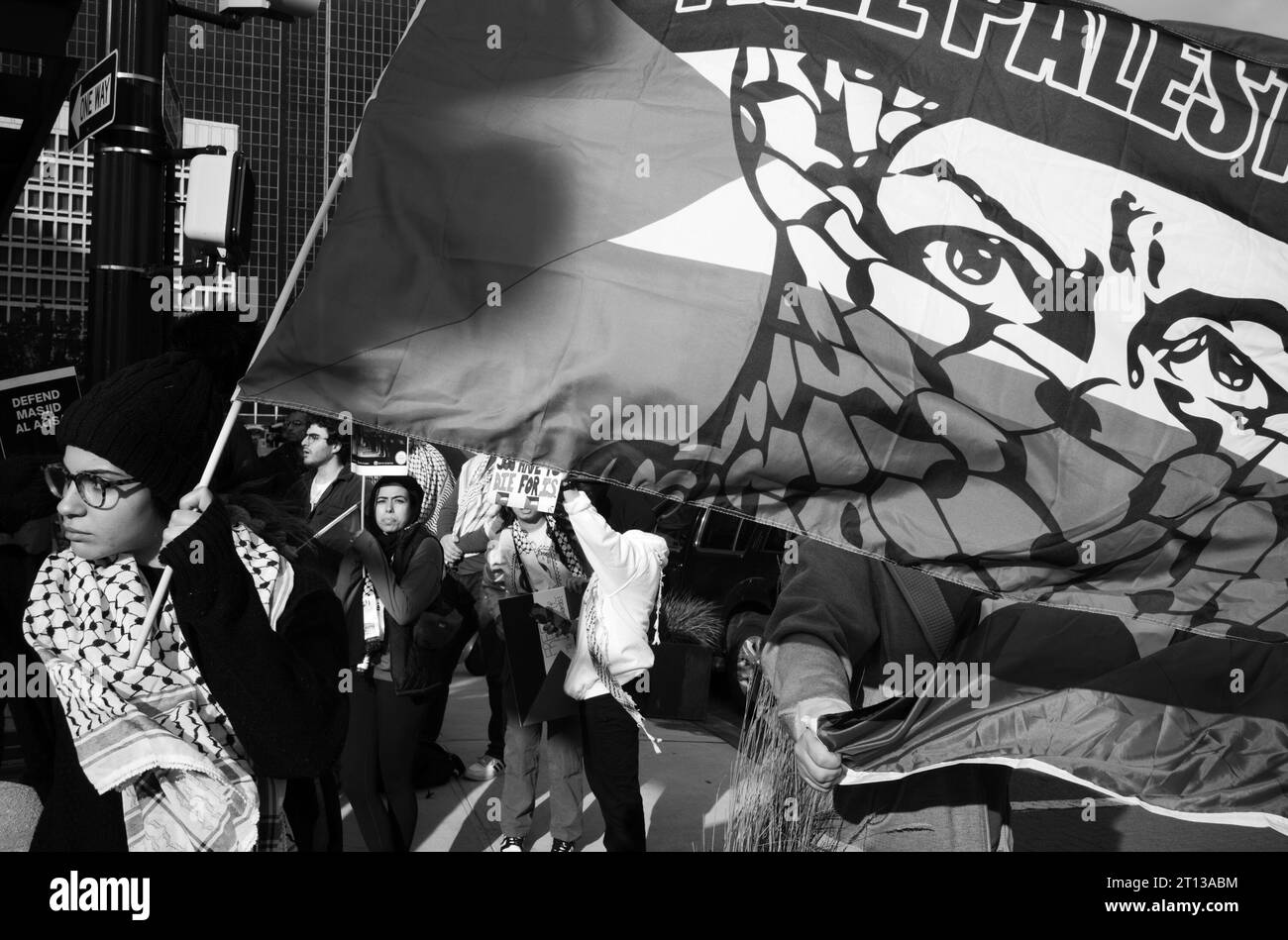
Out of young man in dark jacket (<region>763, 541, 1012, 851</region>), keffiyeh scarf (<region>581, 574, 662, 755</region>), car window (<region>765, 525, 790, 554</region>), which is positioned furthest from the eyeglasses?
car window (<region>765, 525, 790, 554</region>)

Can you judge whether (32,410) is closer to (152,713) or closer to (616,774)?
(616,774)

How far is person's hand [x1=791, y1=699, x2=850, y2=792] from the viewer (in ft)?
9.05

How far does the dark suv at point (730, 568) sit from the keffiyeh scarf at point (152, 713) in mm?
7688

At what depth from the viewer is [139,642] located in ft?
8.59

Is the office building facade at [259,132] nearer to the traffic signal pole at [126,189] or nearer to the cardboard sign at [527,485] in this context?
the traffic signal pole at [126,189]

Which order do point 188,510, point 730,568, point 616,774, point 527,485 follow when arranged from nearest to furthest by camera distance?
1. point 188,510
2. point 616,774
3. point 527,485
4. point 730,568

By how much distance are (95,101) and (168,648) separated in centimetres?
375

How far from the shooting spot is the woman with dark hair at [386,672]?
5.37 m

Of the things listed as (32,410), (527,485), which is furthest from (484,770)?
(32,410)

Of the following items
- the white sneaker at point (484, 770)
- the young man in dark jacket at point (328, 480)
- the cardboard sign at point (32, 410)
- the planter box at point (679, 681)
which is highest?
the cardboard sign at point (32, 410)

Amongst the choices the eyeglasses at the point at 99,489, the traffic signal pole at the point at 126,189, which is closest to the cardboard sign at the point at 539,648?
the traffic signal pole at the point at 126,189

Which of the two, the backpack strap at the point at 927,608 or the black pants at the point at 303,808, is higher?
the backpack strap at the point at 927,608

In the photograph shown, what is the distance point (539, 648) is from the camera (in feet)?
19.5

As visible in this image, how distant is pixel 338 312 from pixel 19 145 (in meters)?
5.10
